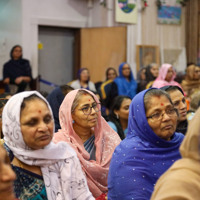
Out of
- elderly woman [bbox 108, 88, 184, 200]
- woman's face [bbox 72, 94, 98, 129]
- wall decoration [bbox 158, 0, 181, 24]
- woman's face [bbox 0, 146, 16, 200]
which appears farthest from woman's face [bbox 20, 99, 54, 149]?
wall decoration [bbox 158, 0, 181, 24]

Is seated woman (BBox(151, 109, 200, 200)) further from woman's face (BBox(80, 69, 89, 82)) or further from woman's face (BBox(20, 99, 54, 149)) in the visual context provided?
woman's face (BBox(80, 69, 89, 82))

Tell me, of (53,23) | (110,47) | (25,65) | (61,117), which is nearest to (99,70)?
(110,47)

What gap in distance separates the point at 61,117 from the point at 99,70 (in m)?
6.97

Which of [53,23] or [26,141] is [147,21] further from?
[26,141]

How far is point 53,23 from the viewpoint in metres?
10.1

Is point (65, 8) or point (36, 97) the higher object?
point (65, 8)

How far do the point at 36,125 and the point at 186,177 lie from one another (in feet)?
3.39

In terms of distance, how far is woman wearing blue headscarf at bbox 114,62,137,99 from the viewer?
8.02m

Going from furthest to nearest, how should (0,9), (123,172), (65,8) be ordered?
(65,8), (0,9), (123,172)

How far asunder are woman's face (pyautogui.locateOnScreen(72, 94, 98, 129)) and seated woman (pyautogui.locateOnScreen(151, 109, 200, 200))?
1.91 m

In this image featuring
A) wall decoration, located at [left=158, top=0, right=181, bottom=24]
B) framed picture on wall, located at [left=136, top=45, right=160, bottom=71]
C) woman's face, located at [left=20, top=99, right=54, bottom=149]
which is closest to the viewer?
woman's face, located at [left=20, top=99, right=54, bottom=149]

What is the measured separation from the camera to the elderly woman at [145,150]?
259 centimetres

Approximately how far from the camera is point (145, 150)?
103 inches

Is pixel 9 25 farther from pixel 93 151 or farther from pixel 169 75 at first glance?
pixel 93 151
